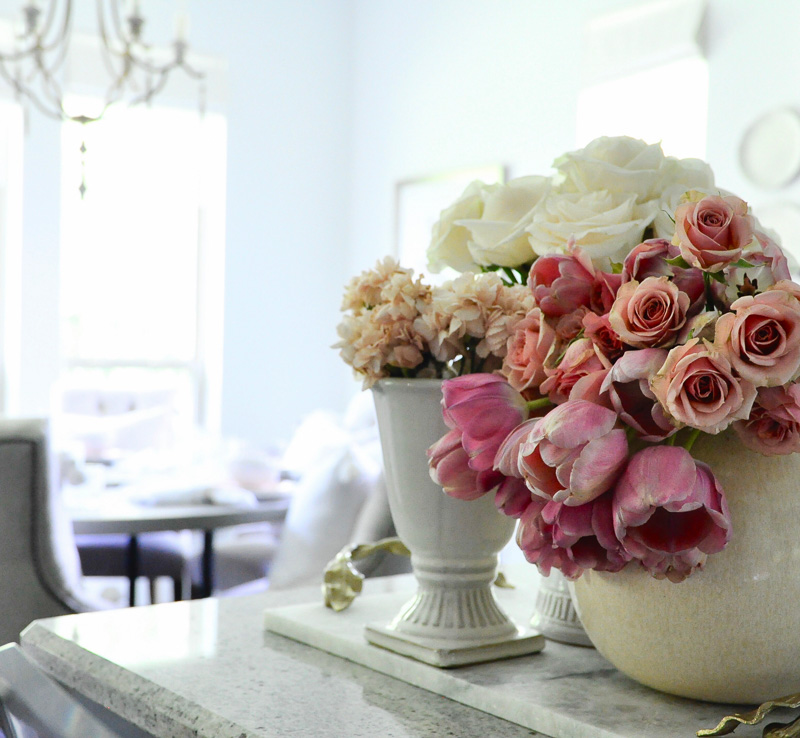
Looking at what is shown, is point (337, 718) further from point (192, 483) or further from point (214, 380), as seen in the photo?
point (214, 380)

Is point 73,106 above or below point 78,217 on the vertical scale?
above

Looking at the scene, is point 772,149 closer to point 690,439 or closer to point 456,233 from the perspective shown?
point 456,233

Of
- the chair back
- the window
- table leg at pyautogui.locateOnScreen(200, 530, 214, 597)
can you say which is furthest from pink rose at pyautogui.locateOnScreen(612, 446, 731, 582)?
the window

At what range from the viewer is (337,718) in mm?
677

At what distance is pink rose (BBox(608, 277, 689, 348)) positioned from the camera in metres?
0.58

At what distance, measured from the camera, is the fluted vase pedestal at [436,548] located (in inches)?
30.4

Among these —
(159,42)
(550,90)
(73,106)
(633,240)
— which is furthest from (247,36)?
(633,240)

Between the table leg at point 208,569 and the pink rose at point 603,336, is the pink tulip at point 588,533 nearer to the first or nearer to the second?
the pink rose at point 603,336

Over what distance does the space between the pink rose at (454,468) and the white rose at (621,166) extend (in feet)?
0.76

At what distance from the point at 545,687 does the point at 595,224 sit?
34cm

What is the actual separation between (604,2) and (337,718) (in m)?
4.47

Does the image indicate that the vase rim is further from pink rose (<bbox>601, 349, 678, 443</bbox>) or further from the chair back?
the chair back

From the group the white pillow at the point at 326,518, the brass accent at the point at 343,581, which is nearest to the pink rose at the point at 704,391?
the brass accent at the point at 343,581

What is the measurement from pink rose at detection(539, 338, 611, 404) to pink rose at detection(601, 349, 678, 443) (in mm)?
20
